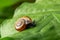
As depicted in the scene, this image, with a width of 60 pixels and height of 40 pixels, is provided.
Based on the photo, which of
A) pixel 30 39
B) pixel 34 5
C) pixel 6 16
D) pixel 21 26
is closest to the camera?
pixel 30 39

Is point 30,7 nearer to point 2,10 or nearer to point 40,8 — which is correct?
point 40,8

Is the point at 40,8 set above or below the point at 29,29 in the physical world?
above

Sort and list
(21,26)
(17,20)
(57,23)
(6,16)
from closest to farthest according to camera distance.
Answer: (57,23) → (21,26) → (17,20) → (6,16)

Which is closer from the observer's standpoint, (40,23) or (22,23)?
(40,23)

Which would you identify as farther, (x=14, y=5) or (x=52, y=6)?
(x=14, y=5)

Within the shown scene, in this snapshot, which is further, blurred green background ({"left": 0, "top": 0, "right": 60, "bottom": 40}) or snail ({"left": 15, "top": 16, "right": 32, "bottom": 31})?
snail ({"left": 15, "top": 16, "right": 32, "bottom": 31})

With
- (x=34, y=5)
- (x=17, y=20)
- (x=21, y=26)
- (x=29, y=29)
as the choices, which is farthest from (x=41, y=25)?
(x=34, y=5)

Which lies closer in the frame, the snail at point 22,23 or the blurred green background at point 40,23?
the blurred green background at point 40,23

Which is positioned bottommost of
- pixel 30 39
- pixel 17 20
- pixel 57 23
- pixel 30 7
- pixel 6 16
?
pixel 30 39
